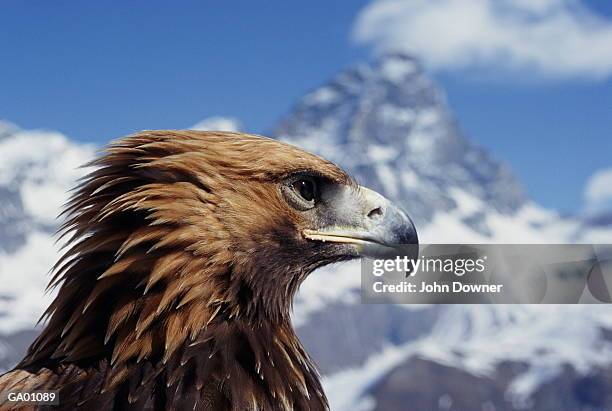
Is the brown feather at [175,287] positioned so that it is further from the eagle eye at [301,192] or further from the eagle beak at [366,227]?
the eagle beak at [366,227]

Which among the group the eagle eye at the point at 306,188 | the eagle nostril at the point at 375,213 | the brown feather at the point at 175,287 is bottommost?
the brown feather at the point at 175,287

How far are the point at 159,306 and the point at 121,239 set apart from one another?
0.30 metres

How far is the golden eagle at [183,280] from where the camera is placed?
3119 mm

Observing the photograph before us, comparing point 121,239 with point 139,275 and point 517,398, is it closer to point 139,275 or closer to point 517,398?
point 139,275

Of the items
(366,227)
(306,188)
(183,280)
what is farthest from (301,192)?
(183,280)

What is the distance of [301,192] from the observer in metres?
3.67

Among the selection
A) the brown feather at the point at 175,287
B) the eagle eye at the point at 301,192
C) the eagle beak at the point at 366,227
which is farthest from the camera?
the eagle beak at the point at 366,227

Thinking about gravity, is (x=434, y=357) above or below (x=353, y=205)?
above

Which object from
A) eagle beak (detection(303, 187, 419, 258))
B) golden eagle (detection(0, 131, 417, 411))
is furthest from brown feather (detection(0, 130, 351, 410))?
eagle beak (detection(303, 187, 419, 258))

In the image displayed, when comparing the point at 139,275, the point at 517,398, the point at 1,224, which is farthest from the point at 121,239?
the point at 1,224

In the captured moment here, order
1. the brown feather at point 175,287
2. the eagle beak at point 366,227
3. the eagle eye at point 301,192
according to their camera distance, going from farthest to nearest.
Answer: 1. the eagle beak at point 366,227
2. the eagle eye at point 301,192
3. the brown feather at point 175,287

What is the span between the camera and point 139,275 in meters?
3.23

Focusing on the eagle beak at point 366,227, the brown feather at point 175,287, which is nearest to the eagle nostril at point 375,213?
the eagle beak at point 366,227

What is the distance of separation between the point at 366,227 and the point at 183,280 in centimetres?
95
